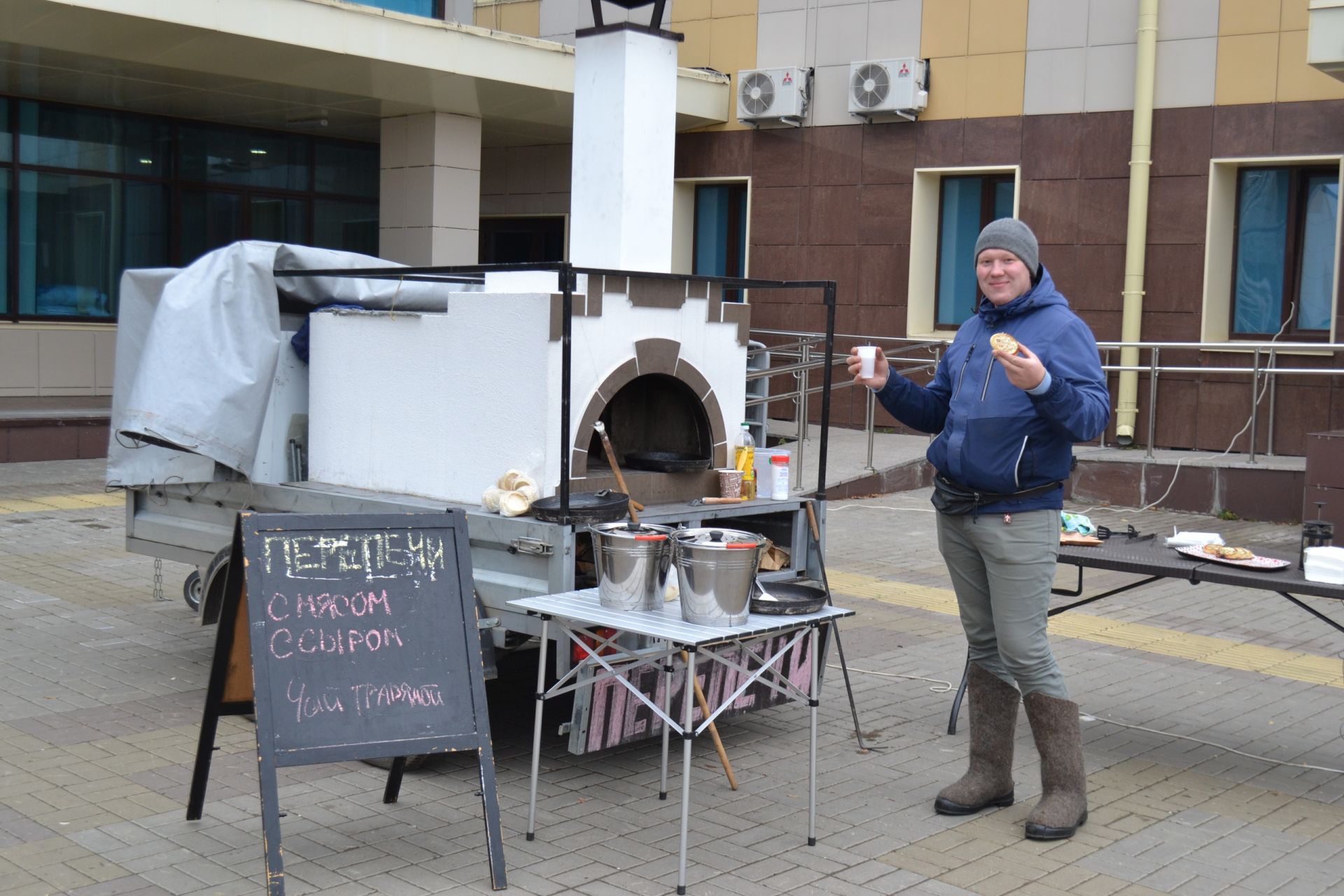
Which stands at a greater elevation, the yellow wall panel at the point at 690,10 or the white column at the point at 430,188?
the yellow wall panel at the point at 690,10

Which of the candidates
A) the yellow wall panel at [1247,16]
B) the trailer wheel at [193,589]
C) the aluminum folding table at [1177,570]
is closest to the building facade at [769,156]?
the yellow wall panel at [1247,16]

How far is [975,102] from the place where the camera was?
615 inches

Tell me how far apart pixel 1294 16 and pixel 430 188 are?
945 cm

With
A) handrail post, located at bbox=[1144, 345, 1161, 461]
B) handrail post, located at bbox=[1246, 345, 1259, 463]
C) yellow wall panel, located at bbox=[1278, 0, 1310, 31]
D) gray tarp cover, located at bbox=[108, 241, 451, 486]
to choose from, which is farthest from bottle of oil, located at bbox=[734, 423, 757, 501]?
yellow wall panel, located at bbox=[1278, 0, 1310, 31]

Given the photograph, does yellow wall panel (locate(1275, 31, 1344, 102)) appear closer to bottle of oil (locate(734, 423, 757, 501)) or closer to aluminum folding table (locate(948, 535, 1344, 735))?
aluminum folding table (locate(948, 535, 1344, 735))

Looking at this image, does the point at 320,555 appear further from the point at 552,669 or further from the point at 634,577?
the point at 552,669

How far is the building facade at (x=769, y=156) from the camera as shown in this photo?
45.3 ft

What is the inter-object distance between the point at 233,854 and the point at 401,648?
88 centimetres

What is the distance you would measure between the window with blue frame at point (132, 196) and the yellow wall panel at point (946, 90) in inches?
329

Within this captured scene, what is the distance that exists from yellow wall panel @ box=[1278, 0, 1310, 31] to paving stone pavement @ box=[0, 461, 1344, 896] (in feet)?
25.9

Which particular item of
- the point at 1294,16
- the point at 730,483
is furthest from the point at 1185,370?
the point at 730,483

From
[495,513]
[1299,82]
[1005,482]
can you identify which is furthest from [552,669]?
[1299,82]

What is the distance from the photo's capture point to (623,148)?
6.54 metres

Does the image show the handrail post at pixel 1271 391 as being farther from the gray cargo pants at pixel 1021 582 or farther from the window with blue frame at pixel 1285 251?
the gray cargo pants at pixel 1021 582
